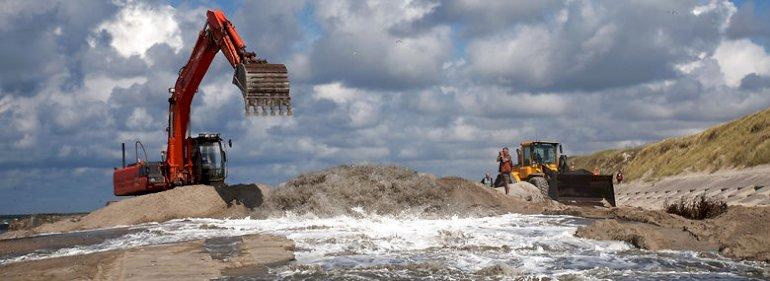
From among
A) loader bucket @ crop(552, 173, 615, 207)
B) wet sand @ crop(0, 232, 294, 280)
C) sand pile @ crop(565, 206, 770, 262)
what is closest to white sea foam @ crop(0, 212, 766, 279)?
sand pile @ crop(565, 206, 770, 262)

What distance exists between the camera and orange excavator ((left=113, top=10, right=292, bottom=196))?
20359 millimetres

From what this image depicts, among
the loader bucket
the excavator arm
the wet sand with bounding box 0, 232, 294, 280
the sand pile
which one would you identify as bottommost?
the sand pile

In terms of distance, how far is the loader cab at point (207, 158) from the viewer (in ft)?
77.9

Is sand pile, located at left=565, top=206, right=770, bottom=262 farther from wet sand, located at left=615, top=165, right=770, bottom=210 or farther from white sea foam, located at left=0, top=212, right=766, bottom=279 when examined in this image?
wet sand, located at left=615, top=165, right=770, bottom=210

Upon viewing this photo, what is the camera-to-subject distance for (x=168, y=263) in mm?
11242

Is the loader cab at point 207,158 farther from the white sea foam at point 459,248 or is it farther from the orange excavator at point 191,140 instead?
the white sea foam at point 459,248

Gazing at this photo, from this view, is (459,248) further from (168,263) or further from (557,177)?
(557,177)

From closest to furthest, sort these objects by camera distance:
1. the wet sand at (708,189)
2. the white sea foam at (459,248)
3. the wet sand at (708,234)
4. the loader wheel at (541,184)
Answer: the white sea foam at (459,248)
the wet sand at (708,234)
the wet sand at (708,189)
the loader wheel at (541,184)

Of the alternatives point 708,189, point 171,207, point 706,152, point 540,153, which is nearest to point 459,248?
point 171,207

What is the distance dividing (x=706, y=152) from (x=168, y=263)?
34.8 m

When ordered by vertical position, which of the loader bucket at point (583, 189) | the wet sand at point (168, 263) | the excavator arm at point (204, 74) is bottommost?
the wet sand at point (168, 263)

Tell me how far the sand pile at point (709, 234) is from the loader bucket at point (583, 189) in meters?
9.49

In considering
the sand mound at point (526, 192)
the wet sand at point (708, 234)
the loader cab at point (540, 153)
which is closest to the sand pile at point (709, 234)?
the wet sand at point (708, 234)

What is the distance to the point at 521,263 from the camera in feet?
39.3
